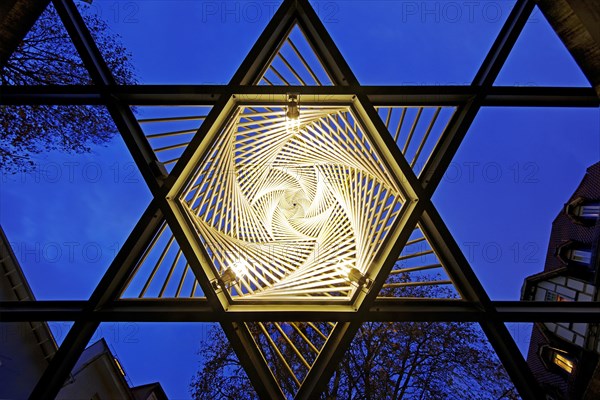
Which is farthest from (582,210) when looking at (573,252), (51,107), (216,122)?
(51,107)

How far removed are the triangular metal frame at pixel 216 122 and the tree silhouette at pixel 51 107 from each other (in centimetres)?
365

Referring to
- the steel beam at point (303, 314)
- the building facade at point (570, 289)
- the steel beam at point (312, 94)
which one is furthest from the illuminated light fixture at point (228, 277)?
the building facade at point (570, 289)

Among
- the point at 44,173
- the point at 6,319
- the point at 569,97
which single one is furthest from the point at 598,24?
the point at 44,173

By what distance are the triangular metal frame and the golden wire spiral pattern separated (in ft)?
5.82

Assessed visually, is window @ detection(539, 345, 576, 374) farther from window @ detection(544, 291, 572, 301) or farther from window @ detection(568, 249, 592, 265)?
window @ detection(568, 249, 592, 265)

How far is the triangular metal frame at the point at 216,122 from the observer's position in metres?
4.73

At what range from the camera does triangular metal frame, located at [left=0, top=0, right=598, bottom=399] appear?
473 centimetres

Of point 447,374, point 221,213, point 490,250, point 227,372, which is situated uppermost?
point 221,213

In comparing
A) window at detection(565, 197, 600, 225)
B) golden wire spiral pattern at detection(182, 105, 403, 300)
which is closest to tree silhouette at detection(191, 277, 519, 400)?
golden wire spiral pattern at detection(182, 105, 403, 300)

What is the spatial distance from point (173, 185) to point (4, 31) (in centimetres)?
350

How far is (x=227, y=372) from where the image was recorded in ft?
37.3

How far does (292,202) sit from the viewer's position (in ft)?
49.1

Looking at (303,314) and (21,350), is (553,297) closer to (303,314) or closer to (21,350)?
(303,314)

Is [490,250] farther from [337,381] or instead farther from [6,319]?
[6,319]
